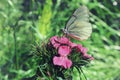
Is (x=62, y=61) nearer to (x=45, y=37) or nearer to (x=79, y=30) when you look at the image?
(x=79, y=30)

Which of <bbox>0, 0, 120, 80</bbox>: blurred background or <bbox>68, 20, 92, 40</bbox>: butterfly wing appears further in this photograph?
<bbox>0, 0, 120, 80</bbox>: blurred background

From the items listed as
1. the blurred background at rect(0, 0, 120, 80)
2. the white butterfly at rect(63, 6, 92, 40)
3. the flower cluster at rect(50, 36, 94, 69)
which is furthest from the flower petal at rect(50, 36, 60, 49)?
the blurred background at rect(0, 0, 120, 80)

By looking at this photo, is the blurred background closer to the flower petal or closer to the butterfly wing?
the butterfly wing

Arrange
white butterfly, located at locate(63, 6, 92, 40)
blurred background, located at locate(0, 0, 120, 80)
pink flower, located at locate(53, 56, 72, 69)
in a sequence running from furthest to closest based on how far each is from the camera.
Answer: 1. blurred background, located at locate(0, 0, 120, 80)
2. white butterfly, located at locate(63, 6, 92, 40)
3. pink flower, located at locate(53, 56, 72, 69)

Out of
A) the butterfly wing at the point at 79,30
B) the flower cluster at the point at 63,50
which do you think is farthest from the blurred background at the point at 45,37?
the flower cluster at the point at 63,50

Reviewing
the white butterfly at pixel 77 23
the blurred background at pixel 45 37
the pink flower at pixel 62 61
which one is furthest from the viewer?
the blurred background at pixel 45 37

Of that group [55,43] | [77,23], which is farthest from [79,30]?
[55,43]

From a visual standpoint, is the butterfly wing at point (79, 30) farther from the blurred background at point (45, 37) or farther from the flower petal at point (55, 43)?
the blurred background at point (45, 37)

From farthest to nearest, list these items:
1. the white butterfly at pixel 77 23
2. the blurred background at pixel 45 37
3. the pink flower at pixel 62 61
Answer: the blurred background at pixel 45 37 → the white butterfly at pixel 77 23 → the pink flower at pixel 62 61

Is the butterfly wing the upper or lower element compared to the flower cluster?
upper

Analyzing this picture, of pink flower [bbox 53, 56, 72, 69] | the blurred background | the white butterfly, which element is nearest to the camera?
pink flower [bbox 53, 56, 72, 69]
